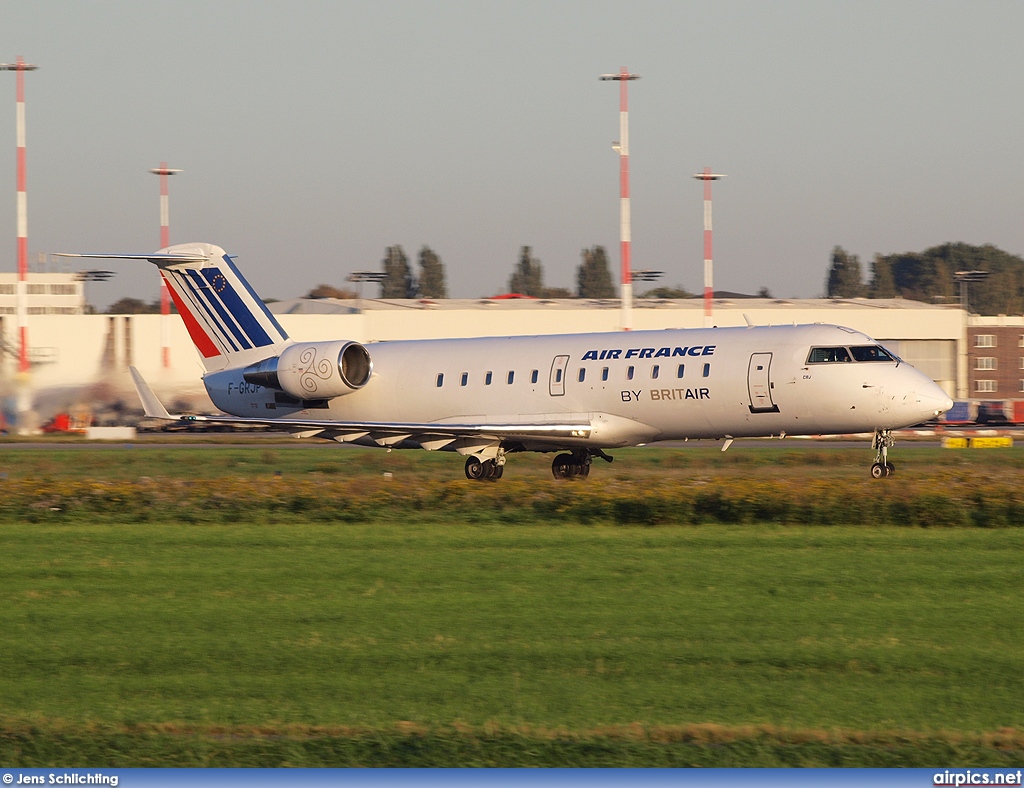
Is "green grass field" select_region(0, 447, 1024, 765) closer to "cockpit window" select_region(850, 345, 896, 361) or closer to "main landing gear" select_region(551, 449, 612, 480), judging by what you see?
"cockpit window" select_region(850, 345, 896, 361)

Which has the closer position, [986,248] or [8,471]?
[8,471]

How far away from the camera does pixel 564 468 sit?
28.7 metres

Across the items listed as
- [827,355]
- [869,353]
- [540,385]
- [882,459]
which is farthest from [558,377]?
[882,459]

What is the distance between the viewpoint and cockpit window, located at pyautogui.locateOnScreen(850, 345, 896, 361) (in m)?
24.7

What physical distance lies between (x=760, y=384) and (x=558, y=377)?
454 centimetres

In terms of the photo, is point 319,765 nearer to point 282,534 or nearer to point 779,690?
point 779,690

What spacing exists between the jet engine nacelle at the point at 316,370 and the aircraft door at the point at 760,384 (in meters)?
9.42

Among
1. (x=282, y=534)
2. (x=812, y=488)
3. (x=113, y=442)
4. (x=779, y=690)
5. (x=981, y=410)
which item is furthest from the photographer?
(x=981, y=410)

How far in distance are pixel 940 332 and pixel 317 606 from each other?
76.4 meters

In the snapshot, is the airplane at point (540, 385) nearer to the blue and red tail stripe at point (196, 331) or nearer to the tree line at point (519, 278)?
the blue and red tail stripe at point (196, 331)

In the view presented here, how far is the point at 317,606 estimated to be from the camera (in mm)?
11773

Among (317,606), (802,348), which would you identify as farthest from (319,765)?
(802,348)

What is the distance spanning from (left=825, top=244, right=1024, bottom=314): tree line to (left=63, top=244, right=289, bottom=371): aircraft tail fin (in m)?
116

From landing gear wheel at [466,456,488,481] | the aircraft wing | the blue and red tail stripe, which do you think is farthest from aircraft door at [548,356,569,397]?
the blue and red tail stripe
